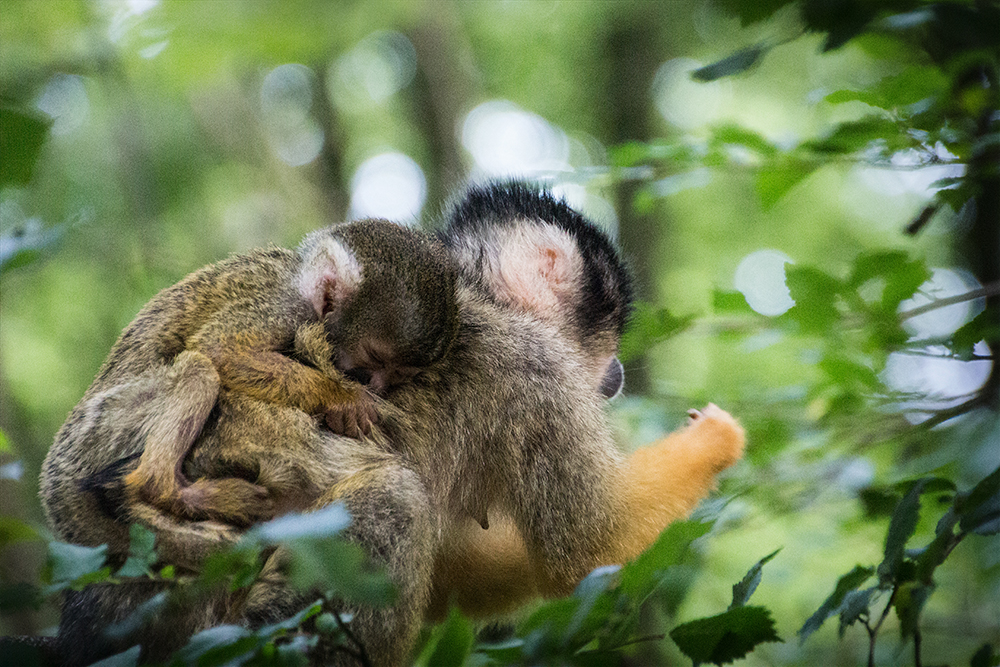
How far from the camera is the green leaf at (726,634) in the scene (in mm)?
1149

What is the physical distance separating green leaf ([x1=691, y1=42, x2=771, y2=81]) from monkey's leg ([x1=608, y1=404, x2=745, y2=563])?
1144 mm

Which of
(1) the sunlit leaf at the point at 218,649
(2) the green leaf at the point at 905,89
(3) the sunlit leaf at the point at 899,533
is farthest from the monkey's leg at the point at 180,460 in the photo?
(2) the green leaf at the point at 905,89

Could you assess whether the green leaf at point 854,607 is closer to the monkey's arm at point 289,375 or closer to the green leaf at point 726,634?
the green leaf at point 726,634

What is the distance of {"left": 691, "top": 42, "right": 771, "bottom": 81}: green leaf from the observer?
1530 millimetres

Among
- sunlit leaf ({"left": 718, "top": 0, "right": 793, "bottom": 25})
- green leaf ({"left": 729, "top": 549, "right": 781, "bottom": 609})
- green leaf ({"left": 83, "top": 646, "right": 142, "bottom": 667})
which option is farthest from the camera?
sunlit leaf ({"left": 718, "top": 0, "right": 793, "bottom": 25})

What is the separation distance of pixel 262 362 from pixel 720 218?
8.36 m

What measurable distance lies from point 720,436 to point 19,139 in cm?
196

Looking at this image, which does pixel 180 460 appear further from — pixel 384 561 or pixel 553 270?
pixel 553 270

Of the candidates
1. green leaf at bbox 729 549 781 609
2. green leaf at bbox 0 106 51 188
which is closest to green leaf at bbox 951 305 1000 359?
green leaf at bbox 729 549 781 609

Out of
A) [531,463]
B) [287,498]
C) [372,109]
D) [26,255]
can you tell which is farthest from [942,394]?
[372,109]

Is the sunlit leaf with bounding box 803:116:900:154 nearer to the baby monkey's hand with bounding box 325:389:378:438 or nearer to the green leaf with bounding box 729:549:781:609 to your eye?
the green leaf with bounding box 729:549:781:609

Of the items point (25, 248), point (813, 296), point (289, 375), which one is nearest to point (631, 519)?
point (813, 296)

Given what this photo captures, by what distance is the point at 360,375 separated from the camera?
200 cm

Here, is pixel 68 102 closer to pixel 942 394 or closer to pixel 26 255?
pixel 26 255
